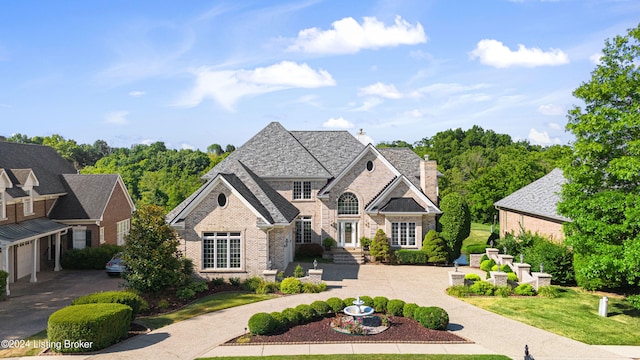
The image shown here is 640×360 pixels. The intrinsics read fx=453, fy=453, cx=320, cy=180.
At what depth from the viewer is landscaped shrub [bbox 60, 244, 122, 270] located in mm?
30281

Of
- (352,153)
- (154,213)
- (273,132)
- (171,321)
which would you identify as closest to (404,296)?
(171,321)

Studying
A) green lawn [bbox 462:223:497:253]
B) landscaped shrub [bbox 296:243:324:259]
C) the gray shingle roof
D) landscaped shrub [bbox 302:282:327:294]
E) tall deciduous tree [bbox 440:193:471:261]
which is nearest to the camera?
landscaped shrub [bbox 302:282:327:294]

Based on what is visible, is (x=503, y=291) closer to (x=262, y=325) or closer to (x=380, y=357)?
(x=380, y=357)

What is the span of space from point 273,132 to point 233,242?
51.1 feet

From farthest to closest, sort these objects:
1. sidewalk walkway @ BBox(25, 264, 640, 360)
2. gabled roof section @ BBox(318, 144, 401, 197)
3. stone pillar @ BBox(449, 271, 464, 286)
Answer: gabled roof section @ BBox(318, 144, 401, 197), stone pillar @ BBox(449, 271, 464, 286), sidewalk walkway @ BBox(25, 264, 640, 360)

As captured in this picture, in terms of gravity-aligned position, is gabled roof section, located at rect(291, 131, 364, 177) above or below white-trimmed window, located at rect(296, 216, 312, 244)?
above

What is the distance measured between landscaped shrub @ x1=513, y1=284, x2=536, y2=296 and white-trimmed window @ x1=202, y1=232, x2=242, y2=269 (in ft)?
48.1

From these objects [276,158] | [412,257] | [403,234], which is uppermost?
[276,158]

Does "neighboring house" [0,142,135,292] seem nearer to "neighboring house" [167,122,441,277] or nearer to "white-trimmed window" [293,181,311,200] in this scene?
"neighboring house" [167,122,441,277]

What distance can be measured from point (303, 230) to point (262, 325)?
755 inches

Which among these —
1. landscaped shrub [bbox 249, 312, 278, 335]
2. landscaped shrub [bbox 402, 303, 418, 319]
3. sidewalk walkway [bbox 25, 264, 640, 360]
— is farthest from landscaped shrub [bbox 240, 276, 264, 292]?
landscaped shrub [bbox 402, 303, 418, 319]

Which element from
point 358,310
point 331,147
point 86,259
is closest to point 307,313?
point 358,310

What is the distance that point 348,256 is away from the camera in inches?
1310

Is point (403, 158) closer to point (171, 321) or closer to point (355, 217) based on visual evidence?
point (355, 217)
